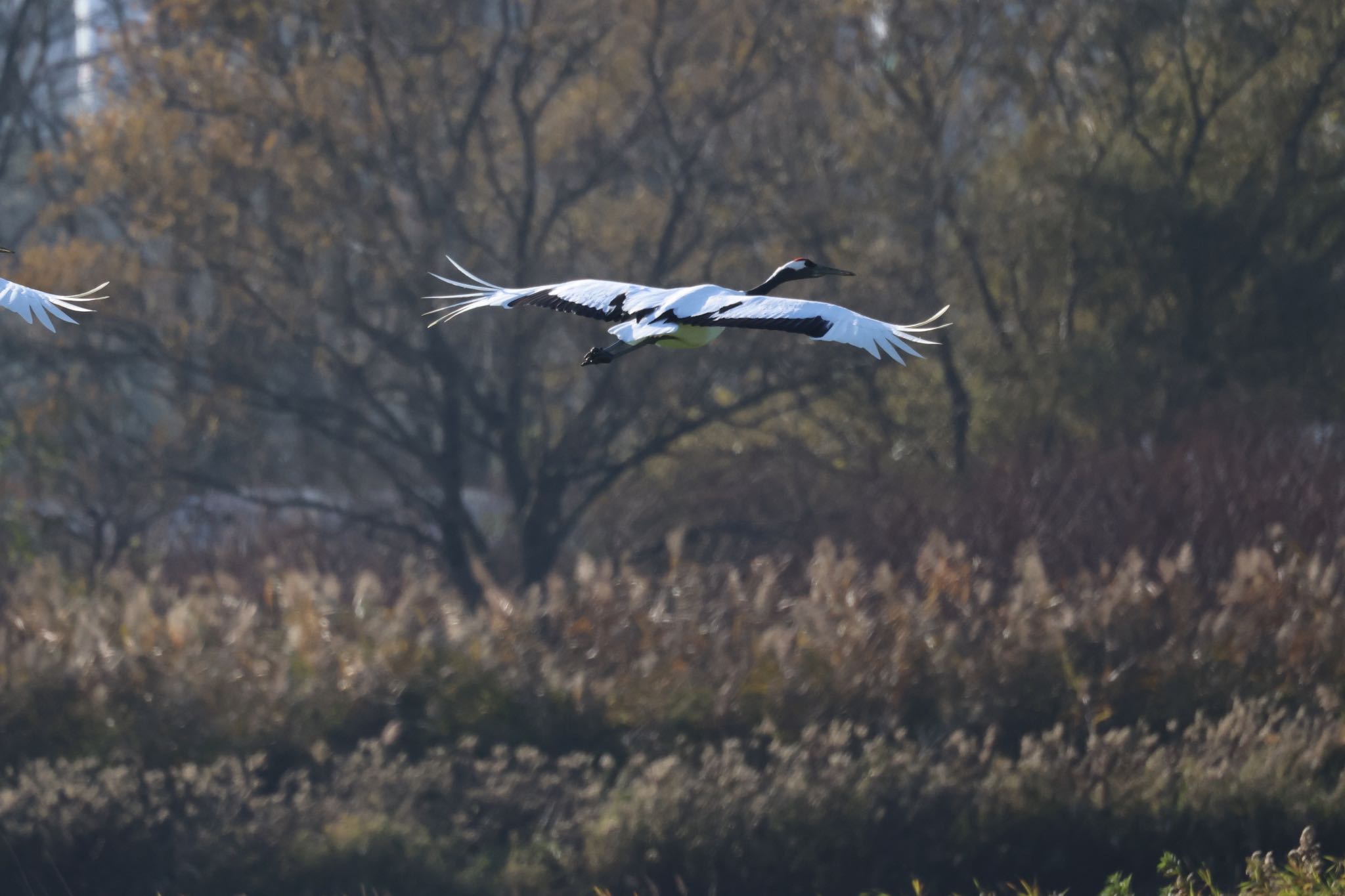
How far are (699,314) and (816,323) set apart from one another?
0.46 m

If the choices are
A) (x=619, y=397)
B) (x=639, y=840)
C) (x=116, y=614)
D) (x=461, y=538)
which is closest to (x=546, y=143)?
(x=619, y=397)

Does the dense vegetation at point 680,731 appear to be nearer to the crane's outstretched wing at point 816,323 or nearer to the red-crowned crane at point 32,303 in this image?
the crane's outstretched wing at point 816,323

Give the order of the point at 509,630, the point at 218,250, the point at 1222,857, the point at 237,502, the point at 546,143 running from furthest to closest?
the point at 237,502
the point at 546,143
the point at 218,250
the point at 509,630
the point at 1222,857

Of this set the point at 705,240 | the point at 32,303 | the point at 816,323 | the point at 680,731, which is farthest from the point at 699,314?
the point at 705,240

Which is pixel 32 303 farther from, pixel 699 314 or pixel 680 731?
pixel 680 731

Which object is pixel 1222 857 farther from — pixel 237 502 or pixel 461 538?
pixel 237 502

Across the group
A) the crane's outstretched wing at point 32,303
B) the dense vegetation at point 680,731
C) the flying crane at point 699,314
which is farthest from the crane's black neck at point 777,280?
the dense vegetation at point 680,731

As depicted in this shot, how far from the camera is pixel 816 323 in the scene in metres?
6.33

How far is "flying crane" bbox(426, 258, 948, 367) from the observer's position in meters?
6.29

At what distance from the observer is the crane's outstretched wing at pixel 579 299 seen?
280 inches

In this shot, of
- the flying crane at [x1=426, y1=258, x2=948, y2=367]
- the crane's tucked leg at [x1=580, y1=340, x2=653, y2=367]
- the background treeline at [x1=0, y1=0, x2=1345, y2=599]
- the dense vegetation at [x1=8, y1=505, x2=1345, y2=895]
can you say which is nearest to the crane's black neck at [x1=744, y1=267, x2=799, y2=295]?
the flying crane at [x1=426, y1=258, x2=948, y2=367]

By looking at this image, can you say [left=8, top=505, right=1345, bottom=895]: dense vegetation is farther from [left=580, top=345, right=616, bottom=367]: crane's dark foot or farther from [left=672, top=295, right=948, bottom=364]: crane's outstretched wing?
[left=672, top=295, right=948, bottom=364]: crane's outstretched wing

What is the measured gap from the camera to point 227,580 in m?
16.1

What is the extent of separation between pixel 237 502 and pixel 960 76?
39.7 ft
